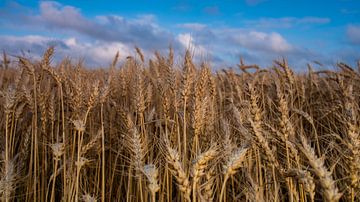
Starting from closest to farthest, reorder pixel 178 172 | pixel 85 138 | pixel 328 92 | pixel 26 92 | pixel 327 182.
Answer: pixel 327 182 → pixel 178 172 → pixel 26 92 → pixel 85 138 → pixel 328 92

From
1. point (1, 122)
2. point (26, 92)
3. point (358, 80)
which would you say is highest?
→ point (358, 80)

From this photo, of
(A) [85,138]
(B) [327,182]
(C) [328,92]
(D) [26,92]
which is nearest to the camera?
(B) [327,182]

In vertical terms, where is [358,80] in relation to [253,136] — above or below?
above

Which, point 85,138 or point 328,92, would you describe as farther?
point 328,92

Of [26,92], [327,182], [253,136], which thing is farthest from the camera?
[26,92]

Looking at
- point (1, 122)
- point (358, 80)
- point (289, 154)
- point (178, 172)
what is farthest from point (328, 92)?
point (1, 122)

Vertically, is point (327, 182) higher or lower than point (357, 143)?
lower

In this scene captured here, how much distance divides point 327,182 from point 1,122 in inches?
137

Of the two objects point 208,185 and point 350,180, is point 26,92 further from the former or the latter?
point 350,180

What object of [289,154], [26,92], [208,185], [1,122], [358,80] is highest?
[358,80]

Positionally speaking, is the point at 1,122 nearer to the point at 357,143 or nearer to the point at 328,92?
the point at 357,143

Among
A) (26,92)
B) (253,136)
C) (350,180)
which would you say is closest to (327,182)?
→ (350,180)

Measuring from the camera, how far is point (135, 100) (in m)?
2.58

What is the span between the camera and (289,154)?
1897 mm
